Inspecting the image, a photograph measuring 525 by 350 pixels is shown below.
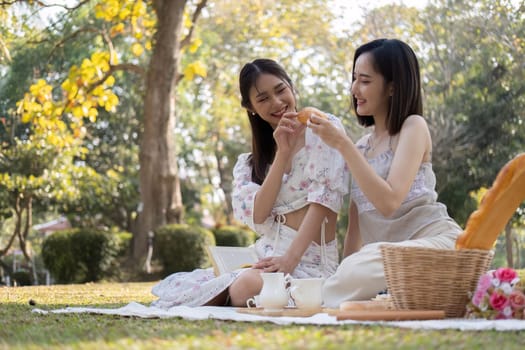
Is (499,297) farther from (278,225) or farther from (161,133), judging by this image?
(161,133)

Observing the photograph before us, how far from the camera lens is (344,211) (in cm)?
1320

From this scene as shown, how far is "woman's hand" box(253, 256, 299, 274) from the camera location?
4117 mm

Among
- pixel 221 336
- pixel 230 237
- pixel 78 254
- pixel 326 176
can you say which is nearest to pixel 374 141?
pixel 326 176

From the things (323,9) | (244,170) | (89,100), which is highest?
(323,9)

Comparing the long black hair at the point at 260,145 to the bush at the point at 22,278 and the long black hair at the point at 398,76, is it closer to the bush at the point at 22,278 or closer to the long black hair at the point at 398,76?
the long black hair at the point at 398,76

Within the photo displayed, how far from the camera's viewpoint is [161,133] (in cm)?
1166

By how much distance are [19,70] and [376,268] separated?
1465 centimetres

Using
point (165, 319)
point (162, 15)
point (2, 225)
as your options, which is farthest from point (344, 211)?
point (2, 225)

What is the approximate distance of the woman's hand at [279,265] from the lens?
4.12 metres

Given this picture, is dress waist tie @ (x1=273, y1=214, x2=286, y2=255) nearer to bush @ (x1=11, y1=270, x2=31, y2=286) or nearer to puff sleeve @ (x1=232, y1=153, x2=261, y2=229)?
puff sleeve @ (x1=232, y1=153, x2=261, y2=229)

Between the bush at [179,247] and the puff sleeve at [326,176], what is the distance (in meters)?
7.09

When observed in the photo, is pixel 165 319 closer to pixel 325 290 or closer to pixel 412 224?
pixel 325 290

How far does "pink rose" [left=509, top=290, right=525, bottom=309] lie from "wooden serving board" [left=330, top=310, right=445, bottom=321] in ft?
0.87

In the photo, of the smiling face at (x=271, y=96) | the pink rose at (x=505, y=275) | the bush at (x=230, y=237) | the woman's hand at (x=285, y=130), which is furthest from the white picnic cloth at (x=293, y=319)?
the bush at (x=230, y=237)
